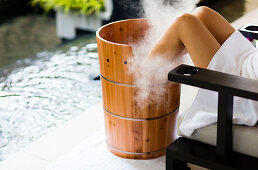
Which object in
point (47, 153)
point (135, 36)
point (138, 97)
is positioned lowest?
point (47, 153)

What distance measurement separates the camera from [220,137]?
1.58 meters

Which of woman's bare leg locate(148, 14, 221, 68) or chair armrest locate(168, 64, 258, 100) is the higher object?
woman's bare leg locate(148, 14, 221, 68)

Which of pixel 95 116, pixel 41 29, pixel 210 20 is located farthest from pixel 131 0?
pixel 210 20

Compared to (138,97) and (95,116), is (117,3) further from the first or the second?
(138,97)

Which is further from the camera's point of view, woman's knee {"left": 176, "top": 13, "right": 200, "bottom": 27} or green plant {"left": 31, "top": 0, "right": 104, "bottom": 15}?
green plant {"left": 31, "top": 0, "right": 104, "bottom": 15}

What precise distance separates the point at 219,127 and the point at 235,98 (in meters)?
0.20

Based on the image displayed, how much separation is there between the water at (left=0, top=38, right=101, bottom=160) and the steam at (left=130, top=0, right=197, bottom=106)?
2.81 feet

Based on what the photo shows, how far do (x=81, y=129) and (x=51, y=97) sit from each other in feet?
2.13

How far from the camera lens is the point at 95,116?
265cm

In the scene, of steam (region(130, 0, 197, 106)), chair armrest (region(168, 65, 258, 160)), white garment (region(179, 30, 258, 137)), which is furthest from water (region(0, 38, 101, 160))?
chair armrest (region(168, 65, 258, 160))

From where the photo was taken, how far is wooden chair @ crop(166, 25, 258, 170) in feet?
4.86

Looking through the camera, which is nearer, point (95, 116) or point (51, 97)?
point (95, 116)

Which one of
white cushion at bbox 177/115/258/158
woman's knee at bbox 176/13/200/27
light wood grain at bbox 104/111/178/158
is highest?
woman's knee at bbox 176/13/200/27

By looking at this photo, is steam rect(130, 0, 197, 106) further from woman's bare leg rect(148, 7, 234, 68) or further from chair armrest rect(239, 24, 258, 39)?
chair armrest rect(239, 24, 258, 39)
